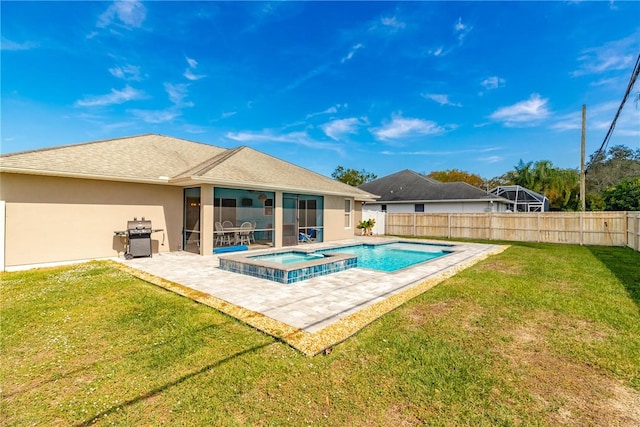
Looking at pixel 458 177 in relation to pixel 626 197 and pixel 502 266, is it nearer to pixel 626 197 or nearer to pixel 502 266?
pixel 626 197

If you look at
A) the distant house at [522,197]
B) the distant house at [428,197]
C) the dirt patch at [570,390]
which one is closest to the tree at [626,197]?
the distant house at [522,197]

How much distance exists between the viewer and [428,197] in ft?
79.2

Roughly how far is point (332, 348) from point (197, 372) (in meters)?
1.57

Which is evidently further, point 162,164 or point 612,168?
point 612,168

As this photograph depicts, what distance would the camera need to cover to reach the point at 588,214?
14938 millimetres

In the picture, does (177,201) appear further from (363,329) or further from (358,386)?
(358,386)

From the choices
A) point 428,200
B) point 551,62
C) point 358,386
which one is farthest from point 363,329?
point 428,200

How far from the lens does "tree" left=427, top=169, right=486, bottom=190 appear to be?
46.9 m

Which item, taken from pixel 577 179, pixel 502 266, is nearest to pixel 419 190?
pixel 502 266

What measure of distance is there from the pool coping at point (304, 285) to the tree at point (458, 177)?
4087cm

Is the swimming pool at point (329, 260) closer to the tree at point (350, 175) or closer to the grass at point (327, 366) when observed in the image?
the grass at point (327, 366)

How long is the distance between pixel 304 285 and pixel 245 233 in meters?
6.42

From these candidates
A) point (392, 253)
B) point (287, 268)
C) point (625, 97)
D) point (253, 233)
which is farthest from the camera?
point (392, 253)

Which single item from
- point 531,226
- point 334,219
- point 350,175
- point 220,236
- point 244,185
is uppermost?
point 350,175
